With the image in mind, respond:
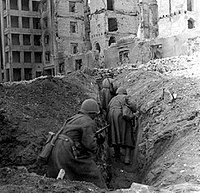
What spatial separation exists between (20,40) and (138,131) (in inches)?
1346

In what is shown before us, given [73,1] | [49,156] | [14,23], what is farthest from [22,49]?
[49,156]

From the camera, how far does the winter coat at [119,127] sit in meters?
10.5

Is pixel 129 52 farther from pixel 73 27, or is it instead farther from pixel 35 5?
pixel 35 5

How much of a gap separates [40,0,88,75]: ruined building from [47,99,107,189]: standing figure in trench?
33.6 meters

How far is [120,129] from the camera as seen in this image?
1049 centimetres

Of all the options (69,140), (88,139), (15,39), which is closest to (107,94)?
(88,139)

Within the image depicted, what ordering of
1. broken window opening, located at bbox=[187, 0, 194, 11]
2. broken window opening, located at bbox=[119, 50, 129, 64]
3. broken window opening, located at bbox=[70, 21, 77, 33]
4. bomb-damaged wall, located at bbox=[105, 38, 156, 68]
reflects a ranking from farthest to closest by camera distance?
broken window opening, located at bbox=[70, 21, 77, 33] → broken window opening, located at bbox=[187, 0, 194, 11] → broken window opening, located at bbox=[119, 50, 129, 64] → bomb-damaged wall, located at bbox=[105, 38, 156, 68]

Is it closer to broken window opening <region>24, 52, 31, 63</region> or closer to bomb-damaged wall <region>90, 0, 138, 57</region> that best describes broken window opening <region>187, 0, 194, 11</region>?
bomb-damaged wall <region>90, 0, 138, 57</region>

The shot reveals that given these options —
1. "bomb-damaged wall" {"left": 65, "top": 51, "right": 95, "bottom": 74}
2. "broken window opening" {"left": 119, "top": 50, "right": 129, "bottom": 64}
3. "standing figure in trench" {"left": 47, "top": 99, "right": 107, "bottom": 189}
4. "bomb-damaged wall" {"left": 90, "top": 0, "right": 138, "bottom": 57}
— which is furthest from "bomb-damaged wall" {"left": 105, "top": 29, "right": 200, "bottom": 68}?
"standing figure in trench" {"left": 47, "top": 99, "right": 107, "bottom": 189}

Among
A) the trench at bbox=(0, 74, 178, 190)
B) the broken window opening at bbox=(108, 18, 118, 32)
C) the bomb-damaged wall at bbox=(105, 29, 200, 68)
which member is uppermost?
the broken window opening at bbox=(108, 18, 118, 32)

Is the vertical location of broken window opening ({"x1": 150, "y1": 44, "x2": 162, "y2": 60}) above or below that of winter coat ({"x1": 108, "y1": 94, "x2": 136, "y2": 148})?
above

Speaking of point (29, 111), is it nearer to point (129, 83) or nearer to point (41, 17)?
point (129, 83)

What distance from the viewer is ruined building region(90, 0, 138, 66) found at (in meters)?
37.9

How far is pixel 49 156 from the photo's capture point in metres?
6.86
